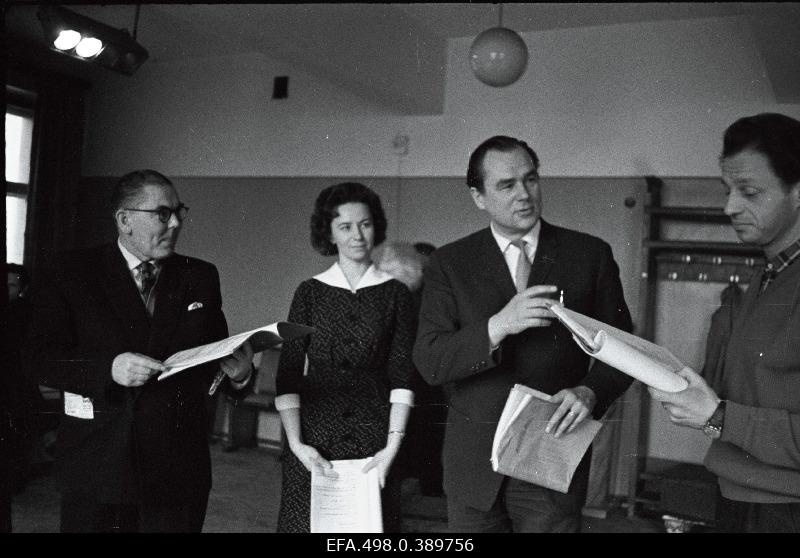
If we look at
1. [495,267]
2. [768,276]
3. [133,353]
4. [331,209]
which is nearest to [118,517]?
[133,353]

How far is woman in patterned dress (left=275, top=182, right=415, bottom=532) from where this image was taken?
166cm

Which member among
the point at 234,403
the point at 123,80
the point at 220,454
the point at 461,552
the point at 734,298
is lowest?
the point at 461,552

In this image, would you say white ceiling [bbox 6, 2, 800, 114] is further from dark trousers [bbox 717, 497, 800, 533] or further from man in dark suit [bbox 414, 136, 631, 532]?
dark trousers [bbox 717, 497, 800, 533]

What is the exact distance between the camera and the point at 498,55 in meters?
2.21

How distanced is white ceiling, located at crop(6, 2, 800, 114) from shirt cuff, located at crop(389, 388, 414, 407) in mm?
789

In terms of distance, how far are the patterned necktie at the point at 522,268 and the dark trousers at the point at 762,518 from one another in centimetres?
59

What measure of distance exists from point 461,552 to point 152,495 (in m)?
0.66

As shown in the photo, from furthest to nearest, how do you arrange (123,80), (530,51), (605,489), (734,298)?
(605,489)
(530,51)
(123,80)
(734,298)

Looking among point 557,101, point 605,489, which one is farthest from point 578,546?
point 605,489

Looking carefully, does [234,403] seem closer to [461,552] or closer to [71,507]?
[71,507]

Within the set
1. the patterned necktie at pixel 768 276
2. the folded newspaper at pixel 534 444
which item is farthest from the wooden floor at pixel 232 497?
the patterned necktie at pixel 768 276

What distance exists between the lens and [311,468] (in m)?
1.68

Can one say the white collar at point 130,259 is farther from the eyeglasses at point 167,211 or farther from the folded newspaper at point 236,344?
the folded newspaper at point 236,344

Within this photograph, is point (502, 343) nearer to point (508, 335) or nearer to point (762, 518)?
point (508, 335)
